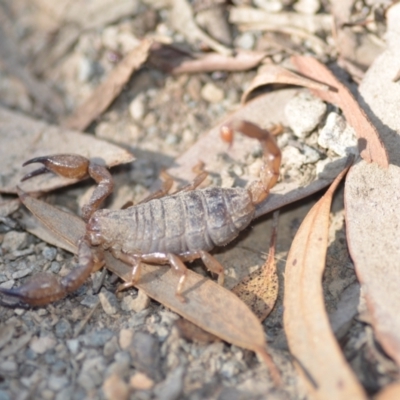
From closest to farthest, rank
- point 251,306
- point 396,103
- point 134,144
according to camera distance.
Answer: point 251,306 < point 396,103 < point 134,144

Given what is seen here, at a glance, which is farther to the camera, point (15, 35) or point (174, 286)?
point (15, 35)

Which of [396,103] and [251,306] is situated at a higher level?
[396,103]

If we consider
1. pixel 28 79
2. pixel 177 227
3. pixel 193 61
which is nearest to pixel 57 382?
pixel 177 227

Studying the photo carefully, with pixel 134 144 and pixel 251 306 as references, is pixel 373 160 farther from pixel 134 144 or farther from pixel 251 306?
pixel 134 144

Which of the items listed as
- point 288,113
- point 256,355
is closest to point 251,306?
point 256,355

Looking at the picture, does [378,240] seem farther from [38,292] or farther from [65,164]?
[65,164]

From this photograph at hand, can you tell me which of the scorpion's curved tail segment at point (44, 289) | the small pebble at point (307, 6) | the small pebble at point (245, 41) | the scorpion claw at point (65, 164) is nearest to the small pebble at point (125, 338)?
the scorpion's curved tail segment at point (44, 289)

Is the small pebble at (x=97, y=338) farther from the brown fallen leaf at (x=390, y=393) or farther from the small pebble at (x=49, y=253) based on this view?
the brown fallen leaf at (x=390, y=393)
